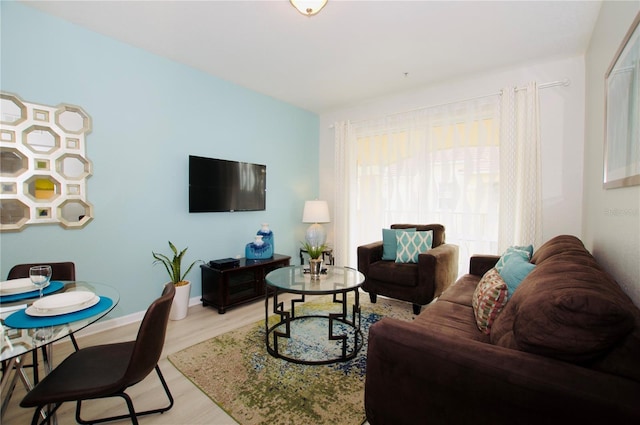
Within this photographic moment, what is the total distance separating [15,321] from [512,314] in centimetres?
218

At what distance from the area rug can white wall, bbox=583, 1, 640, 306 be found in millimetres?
1549

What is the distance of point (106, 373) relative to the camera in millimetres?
1334

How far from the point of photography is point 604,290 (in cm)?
97

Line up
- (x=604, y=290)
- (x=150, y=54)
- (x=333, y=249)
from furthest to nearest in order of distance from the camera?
(x=333, y=249) < (x=150, y=54) < (x=604, y=290)

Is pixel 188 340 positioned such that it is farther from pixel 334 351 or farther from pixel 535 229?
pixel 535 229

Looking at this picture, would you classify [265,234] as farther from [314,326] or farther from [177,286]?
[314,326]

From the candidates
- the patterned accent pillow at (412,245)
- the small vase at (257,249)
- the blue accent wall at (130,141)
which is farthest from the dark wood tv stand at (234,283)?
the patterned accent pillow at (412,245)

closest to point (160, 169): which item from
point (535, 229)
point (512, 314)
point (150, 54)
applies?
point (150, 54)

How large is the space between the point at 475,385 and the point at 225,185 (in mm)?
3200

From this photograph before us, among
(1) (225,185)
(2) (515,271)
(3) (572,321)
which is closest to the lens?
(3) (572,321)

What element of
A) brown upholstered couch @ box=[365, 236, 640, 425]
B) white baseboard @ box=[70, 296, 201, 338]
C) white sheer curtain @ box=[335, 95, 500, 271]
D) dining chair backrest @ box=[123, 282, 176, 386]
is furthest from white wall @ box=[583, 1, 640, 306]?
white baseboard @ box=[70, 296, 201, 338]

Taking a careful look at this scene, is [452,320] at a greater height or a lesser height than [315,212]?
lesser

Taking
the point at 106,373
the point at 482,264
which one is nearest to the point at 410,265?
the point at 482,264

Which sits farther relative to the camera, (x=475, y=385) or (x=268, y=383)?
(x=268, y=383)
